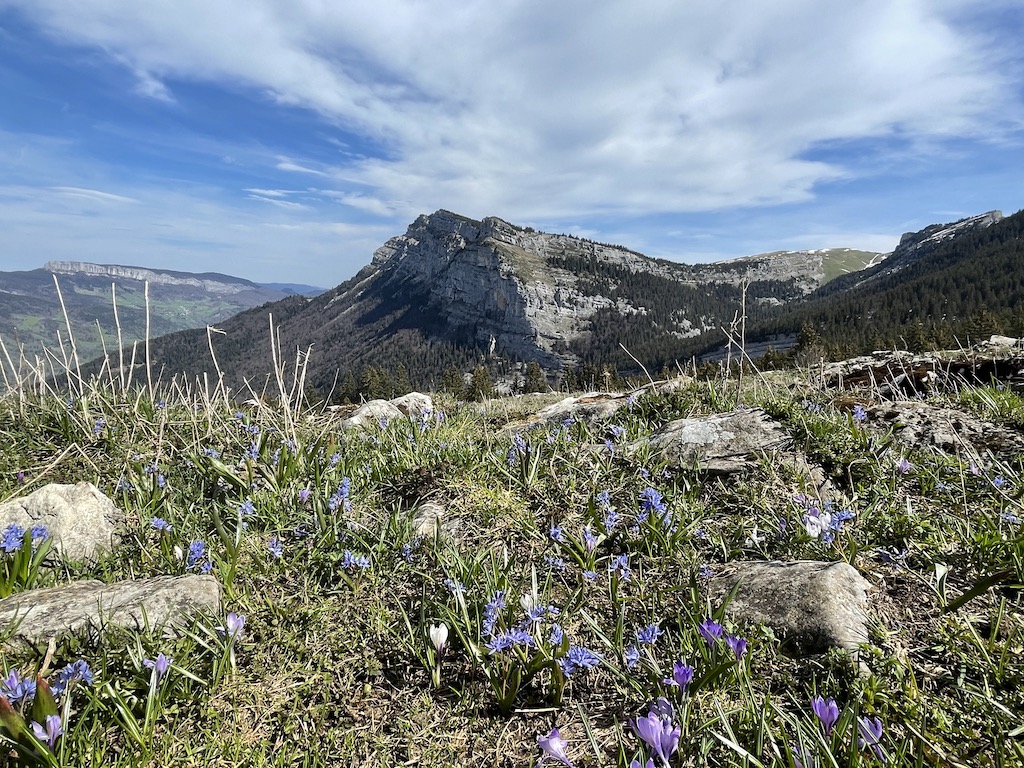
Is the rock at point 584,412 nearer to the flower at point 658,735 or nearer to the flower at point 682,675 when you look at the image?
the flower at point 682,675

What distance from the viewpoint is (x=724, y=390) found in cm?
607

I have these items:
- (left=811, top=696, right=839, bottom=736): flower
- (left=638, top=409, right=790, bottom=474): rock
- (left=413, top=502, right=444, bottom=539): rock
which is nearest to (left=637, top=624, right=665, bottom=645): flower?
(left=811, top=696, right=839, bottom=736): flower

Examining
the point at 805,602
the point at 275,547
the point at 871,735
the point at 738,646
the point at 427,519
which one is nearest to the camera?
the point at 871,735

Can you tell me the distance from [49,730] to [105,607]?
80 centimetres

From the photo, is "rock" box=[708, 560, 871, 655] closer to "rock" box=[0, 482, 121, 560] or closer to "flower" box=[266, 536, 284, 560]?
"flower" box=[266, 536, 284, 560]

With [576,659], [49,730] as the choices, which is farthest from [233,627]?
[576,659]

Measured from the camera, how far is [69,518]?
3506 mm

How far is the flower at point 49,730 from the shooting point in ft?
6.07

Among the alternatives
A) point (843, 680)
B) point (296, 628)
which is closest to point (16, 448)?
point (296, 628)

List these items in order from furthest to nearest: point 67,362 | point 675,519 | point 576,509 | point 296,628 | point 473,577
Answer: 1. point 67,362
2. point 576,509
3. point 675,519
4. point 473,577
5. point 296,628

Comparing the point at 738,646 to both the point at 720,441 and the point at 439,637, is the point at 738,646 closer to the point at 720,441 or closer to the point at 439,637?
the point at 439,637

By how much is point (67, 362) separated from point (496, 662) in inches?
232

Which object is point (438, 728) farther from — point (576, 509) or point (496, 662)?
point (576, 509)

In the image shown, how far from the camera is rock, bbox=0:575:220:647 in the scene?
8.16ft
